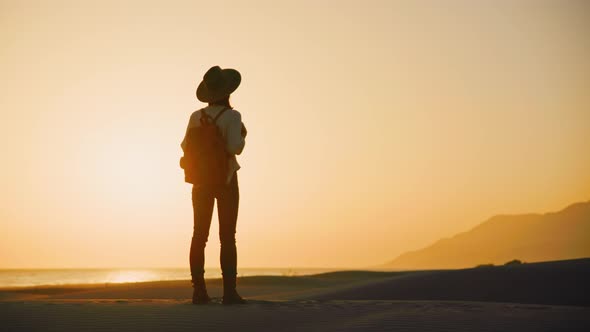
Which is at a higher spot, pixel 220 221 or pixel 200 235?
pixel 220 221

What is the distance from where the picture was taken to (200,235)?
7.79 m

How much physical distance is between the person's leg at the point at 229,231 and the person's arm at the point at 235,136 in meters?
0.34

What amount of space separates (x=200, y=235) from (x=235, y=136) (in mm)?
1072

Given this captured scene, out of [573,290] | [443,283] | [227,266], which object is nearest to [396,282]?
[443,283]

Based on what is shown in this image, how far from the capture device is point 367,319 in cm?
629

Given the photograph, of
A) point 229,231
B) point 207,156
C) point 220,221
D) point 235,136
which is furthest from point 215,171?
point 229,231

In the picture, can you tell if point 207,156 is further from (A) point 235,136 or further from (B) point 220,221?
(B) point 220,221

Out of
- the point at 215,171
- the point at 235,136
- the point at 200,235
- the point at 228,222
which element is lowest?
the point at 200,235

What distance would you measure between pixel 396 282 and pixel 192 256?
24.7 feet

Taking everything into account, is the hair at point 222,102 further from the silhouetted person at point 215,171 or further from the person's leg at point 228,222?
the person's leg at point 228,222

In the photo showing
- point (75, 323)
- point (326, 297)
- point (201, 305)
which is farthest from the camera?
point (326, 297)

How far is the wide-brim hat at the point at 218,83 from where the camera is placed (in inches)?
312

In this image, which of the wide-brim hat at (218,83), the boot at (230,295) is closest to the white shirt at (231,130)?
the wide-brim hat at (218,83)

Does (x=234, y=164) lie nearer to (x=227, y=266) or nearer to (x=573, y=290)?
(x=227, y=266)
